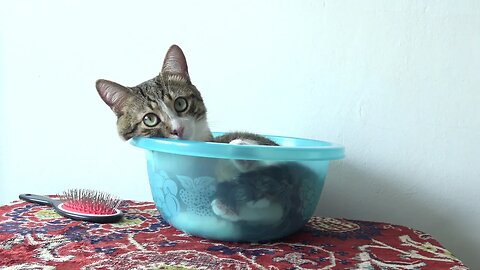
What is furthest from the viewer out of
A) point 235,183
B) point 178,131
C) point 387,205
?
point 387,205

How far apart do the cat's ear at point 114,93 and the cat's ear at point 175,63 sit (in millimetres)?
97

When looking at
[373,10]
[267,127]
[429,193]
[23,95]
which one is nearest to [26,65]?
[23,95]

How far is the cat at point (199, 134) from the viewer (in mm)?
684

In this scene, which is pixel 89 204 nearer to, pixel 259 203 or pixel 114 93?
pixel 114 93

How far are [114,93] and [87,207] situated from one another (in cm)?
23

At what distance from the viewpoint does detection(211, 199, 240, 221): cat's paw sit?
27.5 inches

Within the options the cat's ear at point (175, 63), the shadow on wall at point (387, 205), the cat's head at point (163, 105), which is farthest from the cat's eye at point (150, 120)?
the shadow on wall at point (387, 205)

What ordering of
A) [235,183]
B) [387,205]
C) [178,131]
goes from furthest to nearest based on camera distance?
[387,205], [178,131], [235,183]

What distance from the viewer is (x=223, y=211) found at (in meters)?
0.70

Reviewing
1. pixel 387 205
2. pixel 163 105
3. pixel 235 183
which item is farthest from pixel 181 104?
pixel 387 205

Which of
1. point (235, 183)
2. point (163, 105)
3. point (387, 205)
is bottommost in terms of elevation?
point (387, 205)

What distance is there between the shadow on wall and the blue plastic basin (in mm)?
293

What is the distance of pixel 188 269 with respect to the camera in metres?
0.60

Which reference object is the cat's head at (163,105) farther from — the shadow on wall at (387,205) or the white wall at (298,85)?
the shadow on wall at (387,205)
